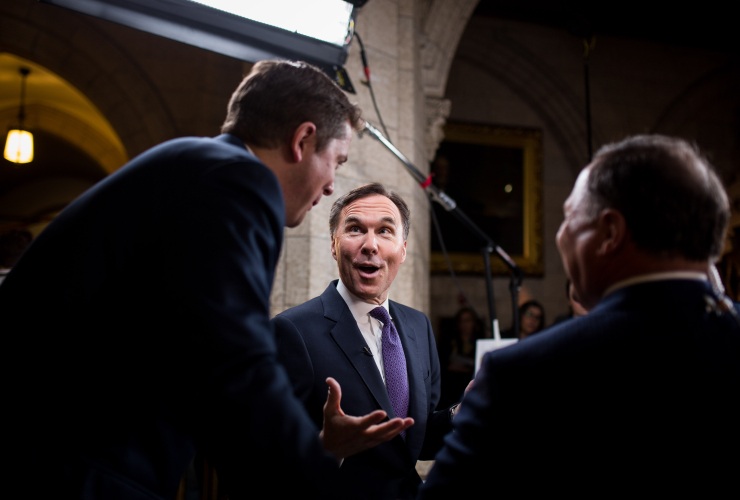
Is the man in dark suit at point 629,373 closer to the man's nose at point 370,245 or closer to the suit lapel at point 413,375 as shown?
the suit lapel at point 413,375

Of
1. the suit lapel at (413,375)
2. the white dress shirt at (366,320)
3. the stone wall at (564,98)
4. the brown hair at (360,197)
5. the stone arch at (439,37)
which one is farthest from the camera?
the stone wall at (564,98)

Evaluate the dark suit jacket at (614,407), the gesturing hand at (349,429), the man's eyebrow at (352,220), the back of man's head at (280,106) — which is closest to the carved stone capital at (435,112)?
the man's eyebrow at (352,220)

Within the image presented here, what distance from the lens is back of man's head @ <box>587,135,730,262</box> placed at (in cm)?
89

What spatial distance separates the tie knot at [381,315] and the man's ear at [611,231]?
94 centimetres

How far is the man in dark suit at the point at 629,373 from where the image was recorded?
805 millimetres

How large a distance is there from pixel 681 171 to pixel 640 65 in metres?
7.50

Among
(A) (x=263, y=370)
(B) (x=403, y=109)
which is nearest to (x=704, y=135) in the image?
(B) (x=403, y=109)

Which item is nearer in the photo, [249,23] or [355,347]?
[355,347]

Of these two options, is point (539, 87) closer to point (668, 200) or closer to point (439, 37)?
point (439, 37)

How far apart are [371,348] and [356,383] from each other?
161 millimetres

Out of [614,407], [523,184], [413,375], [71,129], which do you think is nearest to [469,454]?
[614,407]

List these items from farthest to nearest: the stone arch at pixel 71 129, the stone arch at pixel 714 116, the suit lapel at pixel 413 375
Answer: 1. the stone arch at pixel 71 129
2. the stone arch at pixel 714 116
3. the suit lapel at pixel 413 375

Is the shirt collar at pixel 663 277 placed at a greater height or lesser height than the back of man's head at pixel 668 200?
lesser

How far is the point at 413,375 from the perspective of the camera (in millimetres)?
1746
